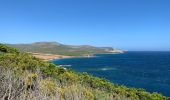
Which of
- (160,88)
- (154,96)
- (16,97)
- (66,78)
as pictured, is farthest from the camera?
(160,88)

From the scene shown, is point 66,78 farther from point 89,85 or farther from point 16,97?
point 16,97

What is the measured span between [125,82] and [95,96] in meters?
66.5

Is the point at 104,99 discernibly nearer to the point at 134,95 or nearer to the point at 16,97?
the point at 134,95

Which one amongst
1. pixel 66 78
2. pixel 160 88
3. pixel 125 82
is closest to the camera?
pixel 66 78

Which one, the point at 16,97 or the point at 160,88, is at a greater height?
the point at 16,97

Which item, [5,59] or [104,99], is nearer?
[104,99]

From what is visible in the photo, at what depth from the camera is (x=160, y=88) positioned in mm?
101688

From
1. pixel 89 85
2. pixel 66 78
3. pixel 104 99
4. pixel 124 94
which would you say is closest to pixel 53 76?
pixel 66 78

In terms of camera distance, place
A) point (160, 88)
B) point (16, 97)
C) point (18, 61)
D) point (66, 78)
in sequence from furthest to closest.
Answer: point (160, 88)
point (18, 61)
point (66, 78)
point (16, 97)

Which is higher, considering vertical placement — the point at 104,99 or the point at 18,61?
the point at 18,61

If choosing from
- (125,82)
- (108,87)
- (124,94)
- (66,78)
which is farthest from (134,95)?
(125,82)

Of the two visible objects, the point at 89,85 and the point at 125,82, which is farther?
the point at 125,82

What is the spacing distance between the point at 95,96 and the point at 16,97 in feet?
88.0

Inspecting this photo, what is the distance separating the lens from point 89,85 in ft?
222
